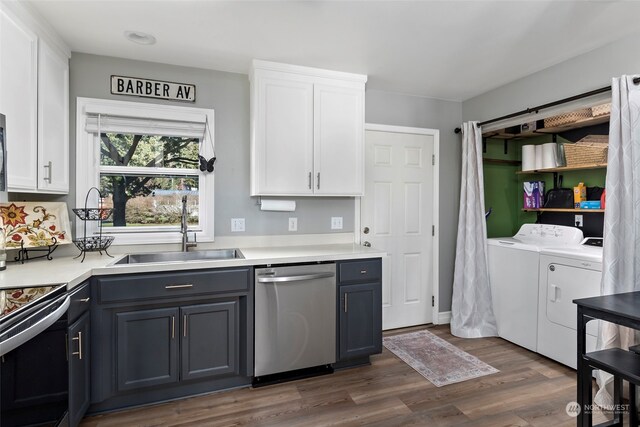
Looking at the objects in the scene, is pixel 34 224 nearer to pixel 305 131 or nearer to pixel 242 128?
pixel 242 128

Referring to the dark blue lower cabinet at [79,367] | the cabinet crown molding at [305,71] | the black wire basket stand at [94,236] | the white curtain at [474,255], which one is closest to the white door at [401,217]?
the white curtain at [474,255]

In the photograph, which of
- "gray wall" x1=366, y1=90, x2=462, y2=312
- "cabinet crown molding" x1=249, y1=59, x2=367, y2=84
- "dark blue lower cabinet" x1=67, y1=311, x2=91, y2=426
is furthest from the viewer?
"gray wall" x1=366, y1=90, x2=462, y2=312

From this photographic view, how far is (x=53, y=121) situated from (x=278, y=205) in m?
1.65

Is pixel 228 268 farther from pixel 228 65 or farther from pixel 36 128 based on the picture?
pixel 228 65

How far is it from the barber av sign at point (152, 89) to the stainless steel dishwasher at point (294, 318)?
1.57m

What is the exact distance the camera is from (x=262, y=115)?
8.78 feet

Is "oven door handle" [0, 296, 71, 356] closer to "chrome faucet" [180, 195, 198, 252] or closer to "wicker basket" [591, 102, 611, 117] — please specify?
"chrome faucet" [180, 195, 198, 252]

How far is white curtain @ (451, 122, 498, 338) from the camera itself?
3.30 m

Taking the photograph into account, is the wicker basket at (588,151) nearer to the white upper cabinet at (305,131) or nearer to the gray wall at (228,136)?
the white upper cabinet at (305,131)

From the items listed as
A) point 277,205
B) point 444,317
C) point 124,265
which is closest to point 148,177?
point 124,265

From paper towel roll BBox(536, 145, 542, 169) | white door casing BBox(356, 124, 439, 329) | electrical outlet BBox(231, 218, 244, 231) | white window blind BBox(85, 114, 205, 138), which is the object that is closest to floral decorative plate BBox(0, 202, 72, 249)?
white window blind BBox(85, 114, 205, 138)

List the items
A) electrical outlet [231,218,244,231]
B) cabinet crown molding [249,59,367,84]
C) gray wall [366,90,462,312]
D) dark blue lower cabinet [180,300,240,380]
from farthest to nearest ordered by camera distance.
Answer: gray wall [366,90,462,312] < electrical outlet [231,218,244,231] < cabinet crown molding [249,59,367,84] < dark blue lower cabinet [180,300,240,380]

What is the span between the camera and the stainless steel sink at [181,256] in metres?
2.59

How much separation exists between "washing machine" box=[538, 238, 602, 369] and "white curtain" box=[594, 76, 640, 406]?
0.25 metres
